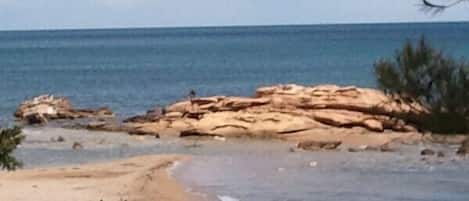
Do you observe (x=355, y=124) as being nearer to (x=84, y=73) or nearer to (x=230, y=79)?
(x=230, y=79)

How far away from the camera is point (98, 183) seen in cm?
2577

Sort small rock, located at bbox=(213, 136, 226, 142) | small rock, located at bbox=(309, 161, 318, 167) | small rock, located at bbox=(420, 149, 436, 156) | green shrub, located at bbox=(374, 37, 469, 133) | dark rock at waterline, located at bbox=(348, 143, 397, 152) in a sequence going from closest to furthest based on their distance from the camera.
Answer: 1. green shrub, located at bbox=(374, 37, 469, 133)
2. small rock, located at bbox=(309, 161, 318, 167)
3. small rock, located at bbox=(420, 149, 436, 156)
4. dark rock at waterline, located at bbox=(348, 143, 397, 152)
5. small rock, located at bbox=(213, 136, 226, 142)

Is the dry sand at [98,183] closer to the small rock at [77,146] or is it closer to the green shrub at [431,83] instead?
the green shrub at [431,83]

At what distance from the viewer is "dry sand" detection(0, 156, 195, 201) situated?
22.8 metres

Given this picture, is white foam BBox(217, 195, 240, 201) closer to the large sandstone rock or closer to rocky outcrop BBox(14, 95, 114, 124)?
the large sandstone rock

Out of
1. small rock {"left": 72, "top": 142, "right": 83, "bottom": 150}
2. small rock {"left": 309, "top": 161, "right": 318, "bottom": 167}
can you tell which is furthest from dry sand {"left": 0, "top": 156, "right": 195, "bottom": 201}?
small rock {"left": 72, "top": 142, "right": 83, "bottom": 150}

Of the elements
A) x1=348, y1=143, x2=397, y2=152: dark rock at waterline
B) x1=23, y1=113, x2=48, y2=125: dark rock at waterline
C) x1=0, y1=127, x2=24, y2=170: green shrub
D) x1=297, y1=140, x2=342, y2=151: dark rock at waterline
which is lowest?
x1=348, y1=143, x2=397, y2=152: dark rock at waterline

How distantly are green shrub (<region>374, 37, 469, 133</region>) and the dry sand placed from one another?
4723 millimetres

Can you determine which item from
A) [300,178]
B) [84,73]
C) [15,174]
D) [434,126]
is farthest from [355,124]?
[84,73]

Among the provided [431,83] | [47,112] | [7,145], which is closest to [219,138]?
[47,112]

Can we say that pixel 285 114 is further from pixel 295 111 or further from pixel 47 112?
pixel 47 112

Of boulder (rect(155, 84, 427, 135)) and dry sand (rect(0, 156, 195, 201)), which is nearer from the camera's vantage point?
dry sand (rect(0, 156, 195, 201))

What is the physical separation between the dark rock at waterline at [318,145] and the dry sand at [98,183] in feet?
17.8

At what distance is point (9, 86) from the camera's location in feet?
283
